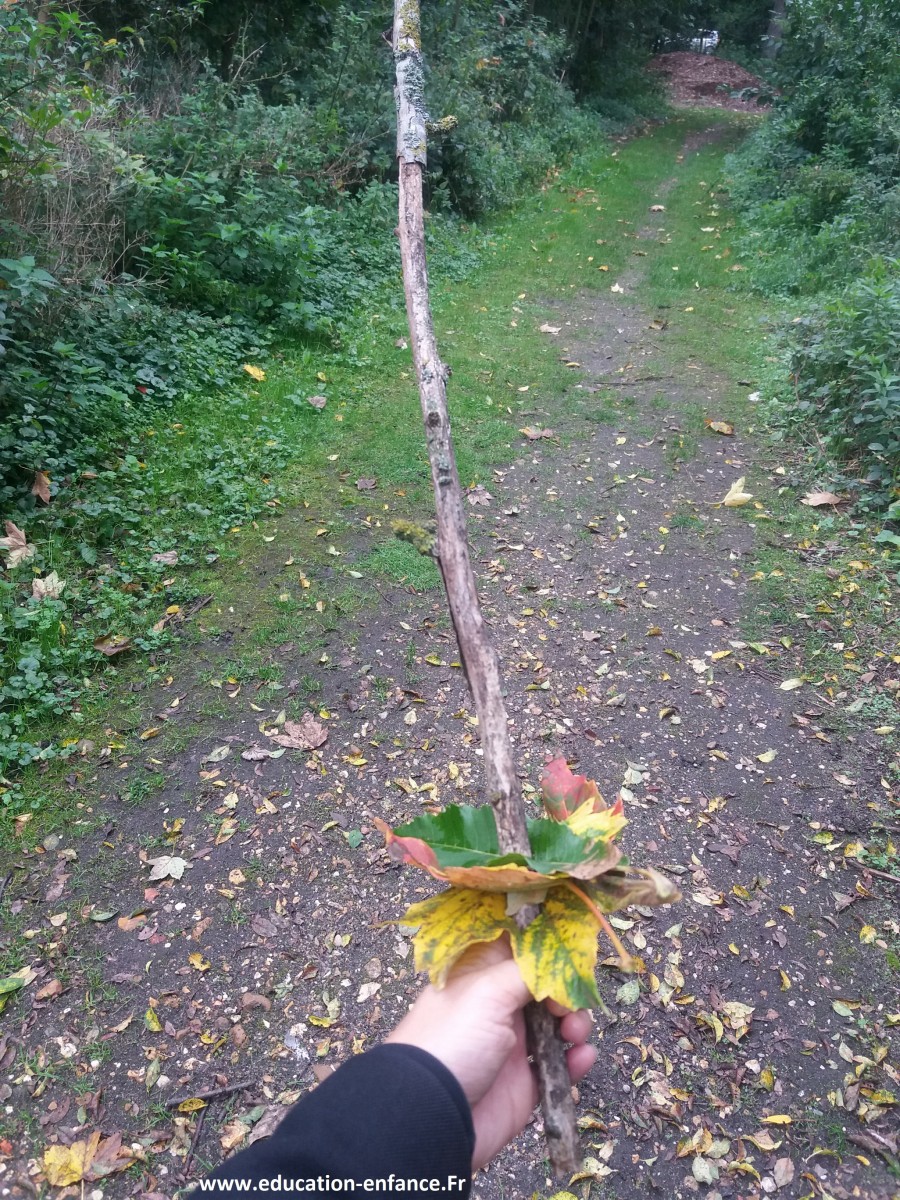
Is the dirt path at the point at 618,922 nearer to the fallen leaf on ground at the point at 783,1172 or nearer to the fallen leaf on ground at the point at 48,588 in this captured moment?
the fallen leaf on ground at the point at 783,1172

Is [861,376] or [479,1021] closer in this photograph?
[479,1021]

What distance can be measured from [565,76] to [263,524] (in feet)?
52.2

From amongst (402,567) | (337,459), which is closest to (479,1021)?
(402,567)

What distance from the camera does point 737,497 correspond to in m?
5.23

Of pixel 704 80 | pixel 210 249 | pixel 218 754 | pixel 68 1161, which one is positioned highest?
pixel 704 80

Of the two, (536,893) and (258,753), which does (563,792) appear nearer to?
(536,893)

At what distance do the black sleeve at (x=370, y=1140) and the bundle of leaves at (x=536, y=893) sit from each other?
0.60ft

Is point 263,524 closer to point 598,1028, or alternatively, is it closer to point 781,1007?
point 598,1028

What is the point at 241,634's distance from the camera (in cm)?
408

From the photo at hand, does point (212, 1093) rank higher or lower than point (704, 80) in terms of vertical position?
lower

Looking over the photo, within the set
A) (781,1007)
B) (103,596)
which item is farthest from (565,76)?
(781,1007)

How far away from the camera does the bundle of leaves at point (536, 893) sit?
128 centimetres

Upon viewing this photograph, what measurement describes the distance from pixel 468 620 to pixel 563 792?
0.57 meters

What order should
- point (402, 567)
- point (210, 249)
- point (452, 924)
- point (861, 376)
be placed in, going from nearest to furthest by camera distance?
1. point (452, 924)
2. point (402, 567)
3. point (861, 376)
4. point (210, 249)
